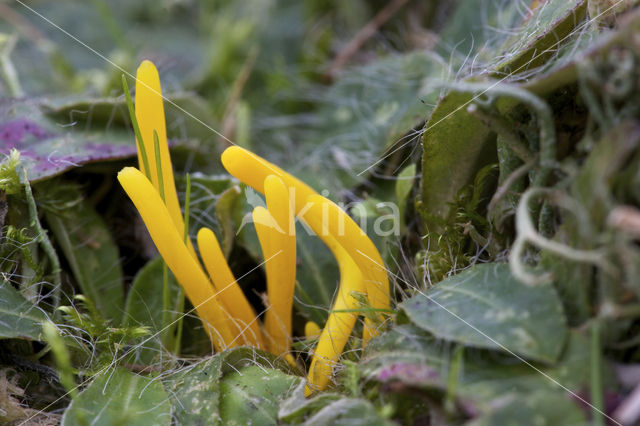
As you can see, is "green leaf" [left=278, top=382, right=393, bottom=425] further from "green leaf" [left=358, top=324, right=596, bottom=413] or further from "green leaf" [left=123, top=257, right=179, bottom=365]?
"green leaf" [left=123, top=257, right=179, bottom=365]

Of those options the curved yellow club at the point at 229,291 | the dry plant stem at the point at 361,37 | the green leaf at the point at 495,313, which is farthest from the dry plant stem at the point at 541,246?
the dry plant stem at the point at 361,37

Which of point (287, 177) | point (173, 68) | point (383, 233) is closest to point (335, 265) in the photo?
point (383, 233)

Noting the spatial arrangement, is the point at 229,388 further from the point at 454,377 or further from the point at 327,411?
the point at 454,377

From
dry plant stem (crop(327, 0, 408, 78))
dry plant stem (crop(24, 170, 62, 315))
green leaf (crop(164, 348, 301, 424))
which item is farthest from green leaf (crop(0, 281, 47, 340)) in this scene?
dry plant stem (crop(327, 0, 408, 78))

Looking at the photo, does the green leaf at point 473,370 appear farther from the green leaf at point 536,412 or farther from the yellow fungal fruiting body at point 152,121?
the yellow fungal fruiting body at point 152,121

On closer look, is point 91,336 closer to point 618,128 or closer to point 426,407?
point 426,407

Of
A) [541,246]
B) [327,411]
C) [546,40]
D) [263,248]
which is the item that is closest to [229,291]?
[263,248]
